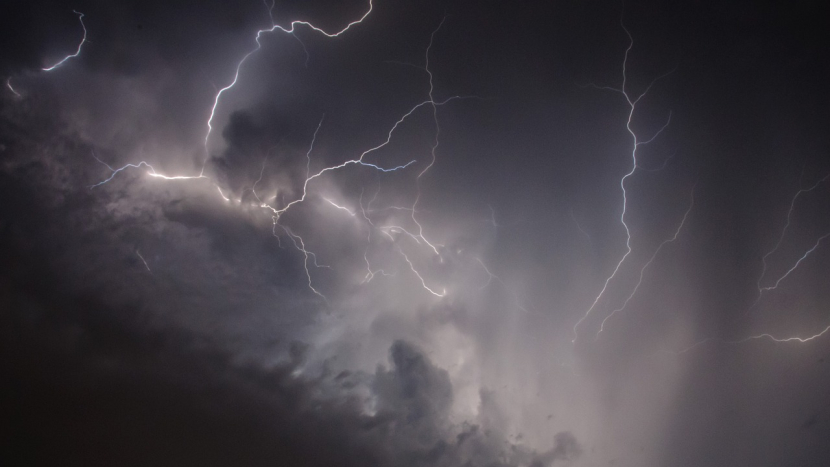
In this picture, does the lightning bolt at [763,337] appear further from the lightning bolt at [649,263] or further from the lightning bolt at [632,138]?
the lightning bolt at [632,138]

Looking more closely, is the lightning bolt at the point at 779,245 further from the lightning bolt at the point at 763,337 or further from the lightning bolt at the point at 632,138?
the lightning bolt at the point at 632,138

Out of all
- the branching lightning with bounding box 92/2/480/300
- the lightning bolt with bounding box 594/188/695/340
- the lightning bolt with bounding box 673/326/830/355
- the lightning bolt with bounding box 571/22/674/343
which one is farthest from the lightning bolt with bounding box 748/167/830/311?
the branching lightning with bounding box 92/2/480/300

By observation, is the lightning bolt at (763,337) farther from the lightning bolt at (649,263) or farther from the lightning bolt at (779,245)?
the lightning bolt at (649,263)

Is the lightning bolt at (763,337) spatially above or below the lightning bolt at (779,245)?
below

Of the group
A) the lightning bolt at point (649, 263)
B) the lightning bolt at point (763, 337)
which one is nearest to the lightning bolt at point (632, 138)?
the lightning bolt at point (649, 263)

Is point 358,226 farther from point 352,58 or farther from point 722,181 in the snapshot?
point 722,181

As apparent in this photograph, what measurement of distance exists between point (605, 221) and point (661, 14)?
4144 mm

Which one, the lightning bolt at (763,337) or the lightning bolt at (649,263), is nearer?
the lightning bolt at (649,263)

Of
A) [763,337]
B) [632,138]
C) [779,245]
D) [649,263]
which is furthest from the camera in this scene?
[763,337]

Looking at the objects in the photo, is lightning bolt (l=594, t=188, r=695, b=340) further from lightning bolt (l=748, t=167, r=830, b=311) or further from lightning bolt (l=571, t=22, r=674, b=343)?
lightning bolt (l=748, t=167, r=830, b=311)

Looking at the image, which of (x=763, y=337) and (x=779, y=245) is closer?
(x=779, y=245)

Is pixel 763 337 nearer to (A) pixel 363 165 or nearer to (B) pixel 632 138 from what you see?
(B) pixel 632 138

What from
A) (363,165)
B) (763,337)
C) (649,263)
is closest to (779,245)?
(763,337)

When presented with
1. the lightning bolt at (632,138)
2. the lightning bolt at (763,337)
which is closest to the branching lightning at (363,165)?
the lightning bolt at (632,138)
